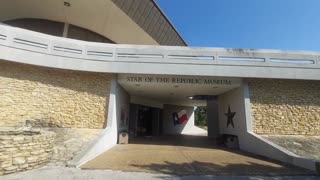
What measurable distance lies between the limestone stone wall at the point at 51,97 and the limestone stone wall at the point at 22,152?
4353 mm

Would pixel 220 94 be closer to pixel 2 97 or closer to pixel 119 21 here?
pixel 119 21

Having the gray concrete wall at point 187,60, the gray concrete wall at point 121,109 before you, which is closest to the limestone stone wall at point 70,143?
the gray concrete wall at point 121,109

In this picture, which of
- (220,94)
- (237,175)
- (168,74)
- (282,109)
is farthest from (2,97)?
(282,109)

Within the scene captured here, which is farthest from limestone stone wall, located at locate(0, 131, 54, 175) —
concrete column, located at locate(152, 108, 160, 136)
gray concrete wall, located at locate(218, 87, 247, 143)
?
concrete column, located at locate(152, 108, 160, 136)

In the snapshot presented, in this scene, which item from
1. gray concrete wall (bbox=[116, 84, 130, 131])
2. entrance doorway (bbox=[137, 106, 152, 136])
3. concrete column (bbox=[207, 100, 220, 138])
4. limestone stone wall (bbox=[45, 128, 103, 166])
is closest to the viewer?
limestone stone wall (bbox=[45, 128, 103, 166])

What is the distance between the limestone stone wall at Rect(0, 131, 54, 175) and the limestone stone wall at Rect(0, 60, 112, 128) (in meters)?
4.35

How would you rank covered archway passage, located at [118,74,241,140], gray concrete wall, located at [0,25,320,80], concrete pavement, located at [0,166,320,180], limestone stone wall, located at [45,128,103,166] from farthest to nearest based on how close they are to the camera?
covered archway passage, located at [118,74,241,140] → gray concrete wall, located at [0,25,320,80] → limestone stone wall, located at [45,128,103,166] → concrete pavement, located at [0,166,320,180]

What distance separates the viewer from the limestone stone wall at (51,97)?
458 inches

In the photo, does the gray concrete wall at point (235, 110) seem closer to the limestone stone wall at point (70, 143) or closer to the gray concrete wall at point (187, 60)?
the gray concrete wall at point (187, 60)

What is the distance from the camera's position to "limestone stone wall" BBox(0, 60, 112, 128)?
11.6 m

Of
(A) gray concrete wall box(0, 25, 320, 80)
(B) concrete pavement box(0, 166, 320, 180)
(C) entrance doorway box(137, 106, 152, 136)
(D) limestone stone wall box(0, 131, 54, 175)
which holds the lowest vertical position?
(B) concrete pavement box(0, 166, 320, 180)

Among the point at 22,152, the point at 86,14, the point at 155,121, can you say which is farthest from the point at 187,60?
the point at 155,121

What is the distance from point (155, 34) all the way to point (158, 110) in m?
7.18

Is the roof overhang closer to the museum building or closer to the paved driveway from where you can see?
the museum building
